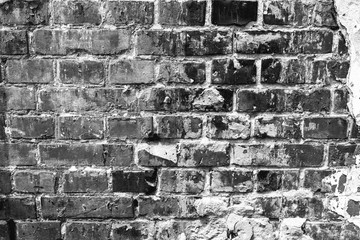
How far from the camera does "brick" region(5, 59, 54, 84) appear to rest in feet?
5.12

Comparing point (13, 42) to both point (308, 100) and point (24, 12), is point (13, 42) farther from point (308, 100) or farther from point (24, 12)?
point (308, 100)

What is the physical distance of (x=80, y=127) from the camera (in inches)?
63.2

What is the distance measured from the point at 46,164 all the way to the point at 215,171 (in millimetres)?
715

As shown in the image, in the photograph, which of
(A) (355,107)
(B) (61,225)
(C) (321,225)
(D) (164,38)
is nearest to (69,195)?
(B) (61,225)

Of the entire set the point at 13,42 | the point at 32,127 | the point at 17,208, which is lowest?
the point at 17,208

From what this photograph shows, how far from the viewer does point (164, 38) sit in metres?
1.55

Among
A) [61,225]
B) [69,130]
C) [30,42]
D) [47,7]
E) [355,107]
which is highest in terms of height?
[47,7]

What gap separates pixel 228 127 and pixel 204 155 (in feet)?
0.51

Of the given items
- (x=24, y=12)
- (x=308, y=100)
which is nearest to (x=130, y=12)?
(x=24, y=12)

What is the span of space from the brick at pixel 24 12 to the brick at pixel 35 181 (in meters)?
0.62

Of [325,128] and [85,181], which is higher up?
[325,128]

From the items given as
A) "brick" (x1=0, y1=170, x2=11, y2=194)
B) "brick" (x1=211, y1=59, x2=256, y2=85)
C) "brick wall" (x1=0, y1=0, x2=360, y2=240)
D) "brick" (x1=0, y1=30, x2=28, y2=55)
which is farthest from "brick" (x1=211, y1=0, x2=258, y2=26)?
"brick" (x1=0, y1=170, x2=11, y2=194)

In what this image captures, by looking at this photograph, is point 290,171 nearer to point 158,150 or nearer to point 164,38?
point 158,150

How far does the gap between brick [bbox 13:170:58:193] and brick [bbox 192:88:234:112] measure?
2.23 feet
